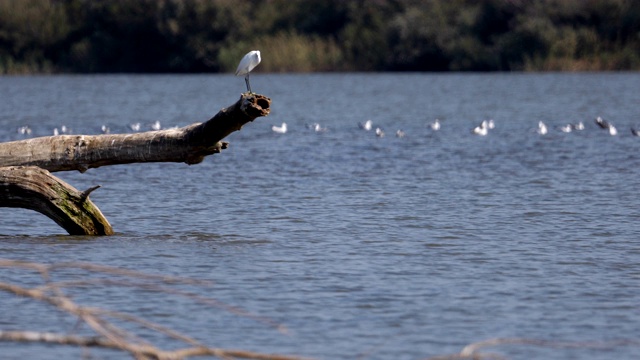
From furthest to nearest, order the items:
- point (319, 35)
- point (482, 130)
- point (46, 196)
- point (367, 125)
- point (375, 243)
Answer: point (319, 35), point (367, 125), point (482, 130), point (375, 243), point (46, 196)

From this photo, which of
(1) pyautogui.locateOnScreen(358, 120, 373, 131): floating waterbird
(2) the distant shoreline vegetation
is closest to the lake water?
(1) pyautogui.locateOnScreen(358, 120, 373, 131): floating waterbird

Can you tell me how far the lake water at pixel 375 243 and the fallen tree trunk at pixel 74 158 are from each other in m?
0.38

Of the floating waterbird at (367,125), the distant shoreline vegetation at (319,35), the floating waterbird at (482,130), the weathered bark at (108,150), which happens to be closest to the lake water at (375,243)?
the floating waterbird at (367,125)

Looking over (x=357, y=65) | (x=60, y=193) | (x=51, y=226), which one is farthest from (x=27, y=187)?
(x=357, y=65)

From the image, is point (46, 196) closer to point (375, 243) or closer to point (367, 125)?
point (375, 243)

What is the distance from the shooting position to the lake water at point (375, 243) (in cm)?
845

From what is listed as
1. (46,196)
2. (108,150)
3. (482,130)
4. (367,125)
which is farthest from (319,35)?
(46,196)

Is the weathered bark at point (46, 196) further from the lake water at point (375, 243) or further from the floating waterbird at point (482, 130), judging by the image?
the floating waterbird at point (482, 130)

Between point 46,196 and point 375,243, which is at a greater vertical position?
point 46,196

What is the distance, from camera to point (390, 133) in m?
28.4

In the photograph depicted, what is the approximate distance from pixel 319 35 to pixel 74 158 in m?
52.2

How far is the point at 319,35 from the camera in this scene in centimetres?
6372

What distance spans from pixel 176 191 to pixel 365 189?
8.50ft

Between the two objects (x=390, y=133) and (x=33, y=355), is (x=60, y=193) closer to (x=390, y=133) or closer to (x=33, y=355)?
(x=33, y=355)
